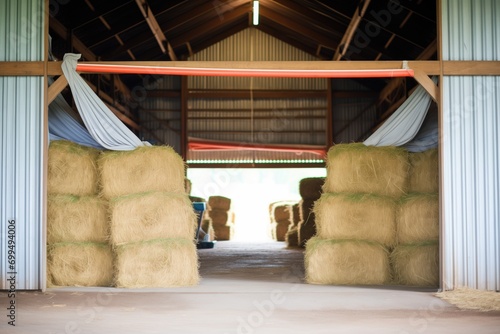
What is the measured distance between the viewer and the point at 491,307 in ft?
26.3

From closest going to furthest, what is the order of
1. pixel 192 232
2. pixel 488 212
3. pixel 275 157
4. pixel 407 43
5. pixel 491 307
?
pixel 491 307
pixel 488 212
pixel 192 232
pixel 407 43
pixel 275 157

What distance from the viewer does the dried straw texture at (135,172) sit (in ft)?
33.6

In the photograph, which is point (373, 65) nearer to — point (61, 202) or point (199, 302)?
point (199, 302)

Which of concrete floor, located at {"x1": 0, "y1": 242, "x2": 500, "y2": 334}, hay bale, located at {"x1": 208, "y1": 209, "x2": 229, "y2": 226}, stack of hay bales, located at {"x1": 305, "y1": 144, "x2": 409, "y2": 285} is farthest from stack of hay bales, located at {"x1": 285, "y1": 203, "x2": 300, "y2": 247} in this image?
stack of hay bales, located at {"x1": 305, "y1": 144, "x2": 409, "y2": 285}

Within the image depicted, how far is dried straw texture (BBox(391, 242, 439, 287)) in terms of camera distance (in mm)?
10133

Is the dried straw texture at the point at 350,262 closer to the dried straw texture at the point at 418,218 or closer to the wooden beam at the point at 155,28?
the dried straw texture at the point at 418,218

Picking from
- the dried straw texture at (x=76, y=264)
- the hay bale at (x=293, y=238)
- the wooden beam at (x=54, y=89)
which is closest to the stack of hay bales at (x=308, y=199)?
the hay bale at (x=293, y=238)

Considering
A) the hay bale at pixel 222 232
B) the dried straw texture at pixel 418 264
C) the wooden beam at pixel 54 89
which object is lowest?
the hay bale at pixel 222 232

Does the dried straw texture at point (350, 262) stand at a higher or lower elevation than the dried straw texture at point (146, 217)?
lower

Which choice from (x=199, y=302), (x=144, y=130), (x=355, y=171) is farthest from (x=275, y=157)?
(x=199, y=302)

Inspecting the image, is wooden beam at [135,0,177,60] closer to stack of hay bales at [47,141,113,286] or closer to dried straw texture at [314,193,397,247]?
stack of hay bales at [47,141,113,286]

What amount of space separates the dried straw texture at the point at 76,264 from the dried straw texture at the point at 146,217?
421 millimetres

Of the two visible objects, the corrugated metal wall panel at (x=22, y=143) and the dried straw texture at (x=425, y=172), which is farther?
the dried straw texture at (x=425, y=172)

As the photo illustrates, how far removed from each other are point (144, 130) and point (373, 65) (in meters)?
14.8
